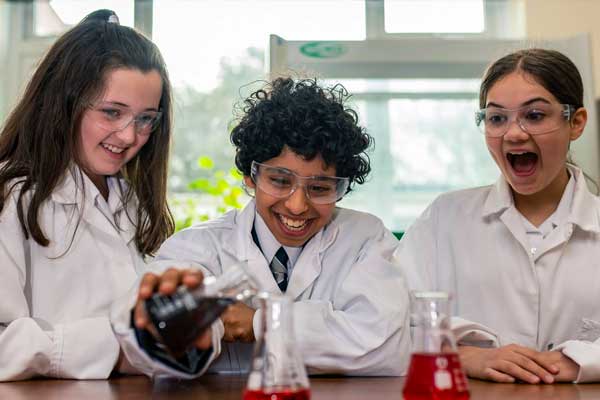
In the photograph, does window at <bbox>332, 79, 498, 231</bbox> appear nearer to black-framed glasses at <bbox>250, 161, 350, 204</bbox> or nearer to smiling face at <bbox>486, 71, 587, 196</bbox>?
smiling face at <bbox>486, 71, 587, 196</bbox>

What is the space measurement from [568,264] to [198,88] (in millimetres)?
3668

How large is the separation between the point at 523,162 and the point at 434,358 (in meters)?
1.36

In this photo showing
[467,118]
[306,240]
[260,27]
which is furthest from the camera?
[260,27]

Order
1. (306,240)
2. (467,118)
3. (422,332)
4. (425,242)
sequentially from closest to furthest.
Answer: (422,332), (306,240), (425,242), (467,118)

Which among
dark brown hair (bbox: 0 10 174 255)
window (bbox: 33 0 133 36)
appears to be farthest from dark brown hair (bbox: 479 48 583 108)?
window (bbox: 33 0 133 36)

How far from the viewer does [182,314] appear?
3.23ft

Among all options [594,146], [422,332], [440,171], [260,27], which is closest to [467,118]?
[440,171]

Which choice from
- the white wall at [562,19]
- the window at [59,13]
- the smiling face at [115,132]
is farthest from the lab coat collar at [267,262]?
the window at [59,13]

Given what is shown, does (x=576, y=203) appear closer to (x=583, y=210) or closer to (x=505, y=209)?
(x=583, y=210)

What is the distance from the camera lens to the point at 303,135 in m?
1.83

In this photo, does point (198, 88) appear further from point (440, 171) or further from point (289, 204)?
point (289, 204)

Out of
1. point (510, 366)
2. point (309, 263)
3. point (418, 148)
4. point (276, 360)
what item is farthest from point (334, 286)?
point (418, 148)

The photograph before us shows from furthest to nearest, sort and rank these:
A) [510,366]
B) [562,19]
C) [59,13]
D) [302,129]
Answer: [59,13] < [562,19] < [302,129] < [510,366]

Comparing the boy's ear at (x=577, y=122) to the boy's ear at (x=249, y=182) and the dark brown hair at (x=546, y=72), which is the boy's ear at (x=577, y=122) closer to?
the dark brown hair at (x=546, y=72)
